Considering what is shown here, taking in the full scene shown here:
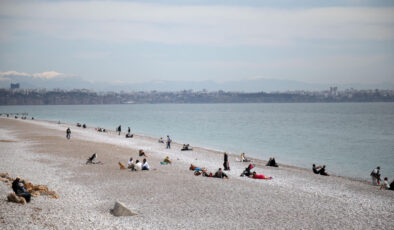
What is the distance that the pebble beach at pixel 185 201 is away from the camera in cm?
1182

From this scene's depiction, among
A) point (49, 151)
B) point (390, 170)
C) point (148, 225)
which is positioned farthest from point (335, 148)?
point (148, 225)

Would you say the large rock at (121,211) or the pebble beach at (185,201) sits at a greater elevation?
the large rock at (121,211)

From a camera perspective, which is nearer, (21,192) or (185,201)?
(21,192)

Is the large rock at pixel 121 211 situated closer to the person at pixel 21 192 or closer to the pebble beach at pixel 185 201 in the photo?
the pebble beach at pixel 185 201

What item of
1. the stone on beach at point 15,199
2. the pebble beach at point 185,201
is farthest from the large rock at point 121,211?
the stone on beach at point 15,199

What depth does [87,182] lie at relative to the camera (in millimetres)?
18109

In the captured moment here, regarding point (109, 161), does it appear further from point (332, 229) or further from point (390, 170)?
point (390, 170)

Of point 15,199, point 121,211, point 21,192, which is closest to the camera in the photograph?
point 121,211

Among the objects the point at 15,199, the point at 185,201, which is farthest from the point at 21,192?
the point at 185,201

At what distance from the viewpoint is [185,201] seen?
48.3 feet

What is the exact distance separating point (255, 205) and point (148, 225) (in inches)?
185

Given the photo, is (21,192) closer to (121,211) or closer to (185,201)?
(121,211)

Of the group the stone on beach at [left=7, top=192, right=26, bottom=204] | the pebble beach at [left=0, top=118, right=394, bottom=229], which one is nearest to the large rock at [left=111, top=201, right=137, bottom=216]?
the pebble beach at [left=0, top=118, right=394, bottom=229]

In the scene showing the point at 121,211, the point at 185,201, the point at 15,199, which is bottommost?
the point at 185,201
